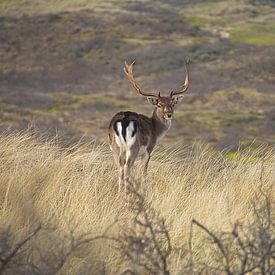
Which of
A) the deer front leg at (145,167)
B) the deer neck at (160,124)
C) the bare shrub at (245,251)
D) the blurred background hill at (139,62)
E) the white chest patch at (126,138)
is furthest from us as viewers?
the blurred background hill at (139,62)

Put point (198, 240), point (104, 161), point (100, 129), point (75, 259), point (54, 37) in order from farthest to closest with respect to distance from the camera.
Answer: point (54, 37), point (100, 129), point (104, 161), point (198, 240), point (75, 259)

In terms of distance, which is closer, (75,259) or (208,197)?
(75,259)

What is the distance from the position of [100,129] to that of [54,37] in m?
35.4

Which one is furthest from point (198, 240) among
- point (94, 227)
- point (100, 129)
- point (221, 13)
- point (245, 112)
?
point (221, 13)

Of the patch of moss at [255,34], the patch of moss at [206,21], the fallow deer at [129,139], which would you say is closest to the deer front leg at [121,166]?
the fallow deer at [129,139]

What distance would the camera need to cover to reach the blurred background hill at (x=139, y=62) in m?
37.9

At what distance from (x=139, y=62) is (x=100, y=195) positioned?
2178 inches

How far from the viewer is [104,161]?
309 inches

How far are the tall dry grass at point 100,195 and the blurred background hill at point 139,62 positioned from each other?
1936 cm

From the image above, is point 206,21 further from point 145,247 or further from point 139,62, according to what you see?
point 145,247

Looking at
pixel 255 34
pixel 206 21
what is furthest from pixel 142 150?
pixel 206 21

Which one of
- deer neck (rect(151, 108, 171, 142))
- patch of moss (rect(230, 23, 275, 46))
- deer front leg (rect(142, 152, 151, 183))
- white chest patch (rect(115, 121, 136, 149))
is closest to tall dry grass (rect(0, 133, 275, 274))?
deer front leg (rect(142, 152, 151, 183))

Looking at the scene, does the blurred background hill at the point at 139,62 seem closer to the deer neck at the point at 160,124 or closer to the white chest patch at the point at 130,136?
the deer neck at the point at 160,124

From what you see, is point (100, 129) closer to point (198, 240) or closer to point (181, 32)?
point (198, 240)
